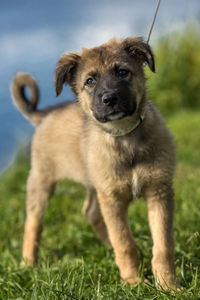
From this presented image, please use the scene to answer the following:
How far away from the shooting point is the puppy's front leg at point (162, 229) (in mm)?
3203

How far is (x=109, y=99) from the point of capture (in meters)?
3.12

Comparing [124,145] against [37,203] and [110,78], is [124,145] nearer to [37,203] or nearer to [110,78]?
[110,78]

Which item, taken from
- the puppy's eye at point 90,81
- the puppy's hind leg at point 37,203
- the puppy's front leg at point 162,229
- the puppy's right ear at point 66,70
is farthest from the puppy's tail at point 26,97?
the puppy's front leg at point 162,229

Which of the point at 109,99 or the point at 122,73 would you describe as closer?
the point at 109,99

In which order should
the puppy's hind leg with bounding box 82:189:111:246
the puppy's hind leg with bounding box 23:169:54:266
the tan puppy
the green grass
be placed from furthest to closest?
the puppy's hind leg with bounding box 23:169:54:266
the puppy's hind leg with bounding box 82:189:111:246
the tan puppy
the green grass

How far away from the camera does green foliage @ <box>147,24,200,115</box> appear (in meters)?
13.2

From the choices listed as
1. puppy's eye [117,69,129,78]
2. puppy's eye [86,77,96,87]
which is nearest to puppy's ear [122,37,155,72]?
puppy's eye [117,69,129,78]

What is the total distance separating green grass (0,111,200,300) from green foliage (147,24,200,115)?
5.69m

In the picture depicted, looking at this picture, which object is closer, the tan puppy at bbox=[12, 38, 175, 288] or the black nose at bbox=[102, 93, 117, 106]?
the black nose at bbox=[102, 93, 117, 106]

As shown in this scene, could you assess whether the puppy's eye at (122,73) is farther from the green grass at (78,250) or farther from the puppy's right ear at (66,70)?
the green grass at (78,250)

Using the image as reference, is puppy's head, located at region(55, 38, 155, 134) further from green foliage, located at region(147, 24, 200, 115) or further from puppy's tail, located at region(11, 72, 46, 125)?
green foliage, located at region(147, 24, 200, 115)

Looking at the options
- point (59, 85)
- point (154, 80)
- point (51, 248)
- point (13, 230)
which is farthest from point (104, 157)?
point (154, 80)

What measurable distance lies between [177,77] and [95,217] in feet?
30.7

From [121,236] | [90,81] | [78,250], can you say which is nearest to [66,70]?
[90,81]
